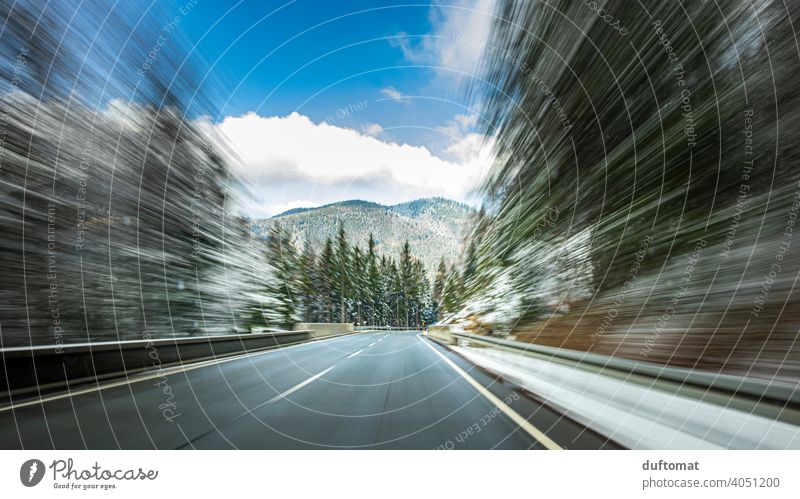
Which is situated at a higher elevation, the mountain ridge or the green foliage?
the mountain ridge

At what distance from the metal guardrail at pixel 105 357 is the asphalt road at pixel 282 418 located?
6.4 inches

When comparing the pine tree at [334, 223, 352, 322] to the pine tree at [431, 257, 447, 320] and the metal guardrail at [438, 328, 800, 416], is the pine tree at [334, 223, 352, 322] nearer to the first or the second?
the pine tree at [431, 257, 447, 320]

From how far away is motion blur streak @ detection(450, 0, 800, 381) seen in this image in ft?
5.60

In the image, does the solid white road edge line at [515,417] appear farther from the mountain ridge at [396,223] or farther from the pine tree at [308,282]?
the pine tree at [308,282]

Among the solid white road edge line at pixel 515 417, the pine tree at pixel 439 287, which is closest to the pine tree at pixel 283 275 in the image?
the pine tree at pixel 439 287

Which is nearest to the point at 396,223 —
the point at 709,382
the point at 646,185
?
the point at 646,185

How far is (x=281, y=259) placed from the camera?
6.97 ft
